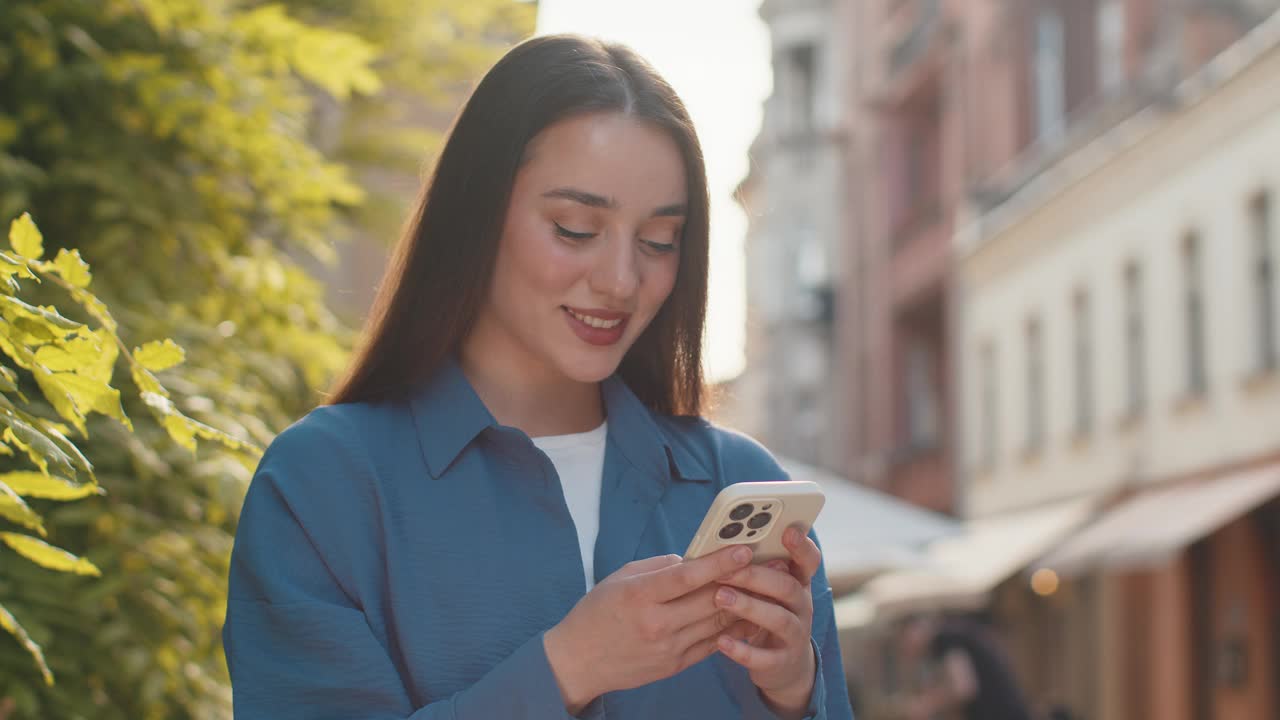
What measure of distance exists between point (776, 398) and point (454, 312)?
43.6 metres

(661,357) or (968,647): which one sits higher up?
(661,357)

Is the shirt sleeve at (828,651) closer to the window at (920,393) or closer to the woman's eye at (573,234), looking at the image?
the woman's eye at (573,234)

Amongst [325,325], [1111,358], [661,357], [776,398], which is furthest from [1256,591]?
[776,398]

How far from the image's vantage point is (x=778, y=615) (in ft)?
6.93

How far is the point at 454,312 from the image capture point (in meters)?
2.46

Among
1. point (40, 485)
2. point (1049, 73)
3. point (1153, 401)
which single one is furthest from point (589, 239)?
point (1049, 73)

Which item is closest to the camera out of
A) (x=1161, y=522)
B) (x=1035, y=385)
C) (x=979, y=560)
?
(x=1161, y=522)

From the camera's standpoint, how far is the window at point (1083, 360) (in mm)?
22281

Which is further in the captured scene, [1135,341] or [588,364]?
[1135,341]

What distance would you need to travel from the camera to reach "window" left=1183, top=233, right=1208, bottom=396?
18531mm

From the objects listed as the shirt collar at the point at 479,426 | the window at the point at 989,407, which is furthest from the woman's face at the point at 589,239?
A: the window at the point at 989,407

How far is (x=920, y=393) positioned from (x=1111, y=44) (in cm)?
1095

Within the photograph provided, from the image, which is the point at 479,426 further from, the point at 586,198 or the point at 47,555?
the point at 47,555

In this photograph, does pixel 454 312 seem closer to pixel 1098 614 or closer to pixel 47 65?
pixel 47 65
